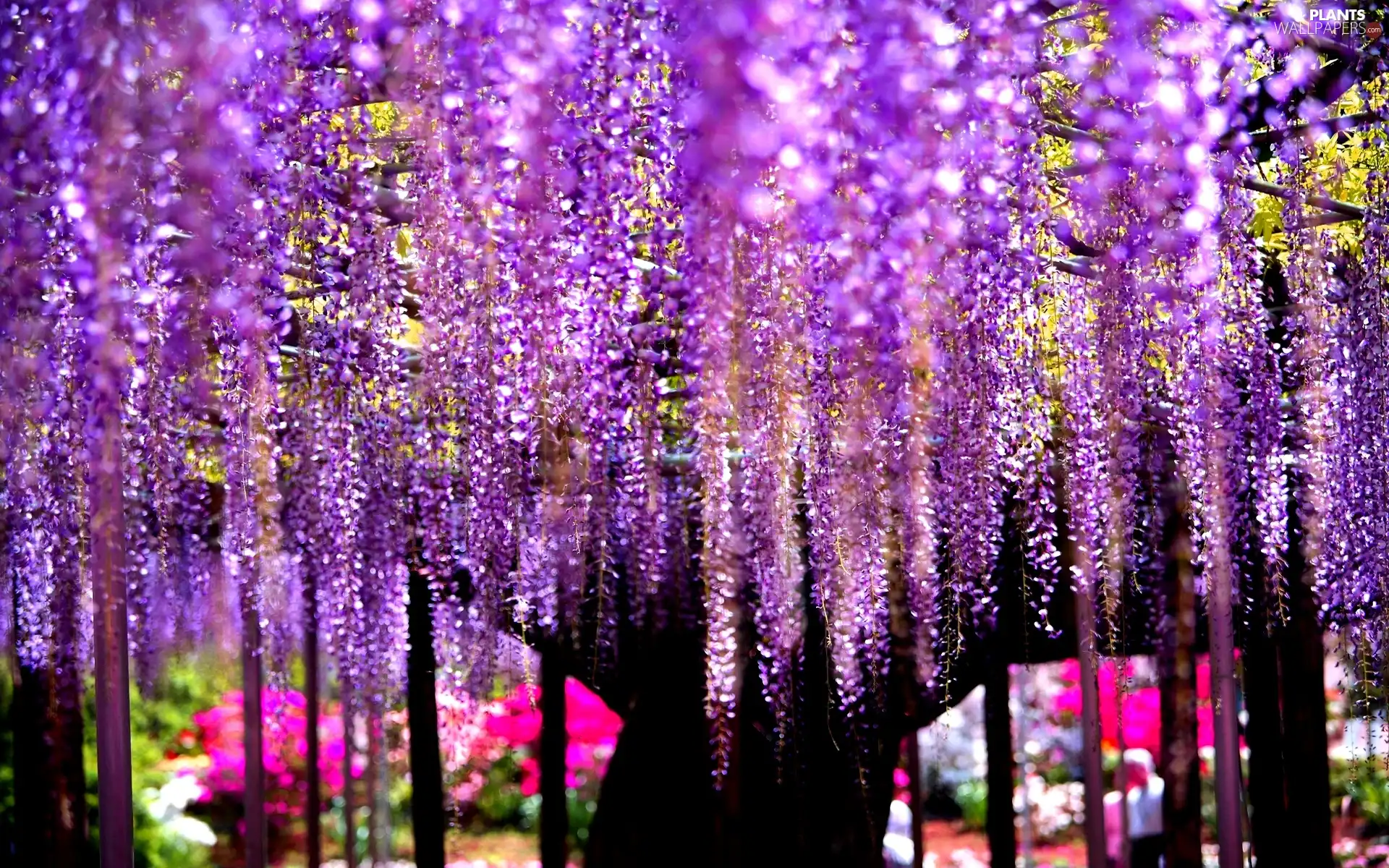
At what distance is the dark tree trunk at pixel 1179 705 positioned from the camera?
4.59 meters

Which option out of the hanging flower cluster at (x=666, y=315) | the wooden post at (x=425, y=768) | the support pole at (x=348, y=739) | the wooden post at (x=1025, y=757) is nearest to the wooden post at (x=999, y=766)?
the hanging flower cluster at (x=666, y=315)

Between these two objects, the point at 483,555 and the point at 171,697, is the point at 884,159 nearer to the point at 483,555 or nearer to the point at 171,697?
the point at 483,555

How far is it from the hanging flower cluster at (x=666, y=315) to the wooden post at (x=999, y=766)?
0.23m

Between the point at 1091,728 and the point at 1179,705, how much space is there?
0.48 metres

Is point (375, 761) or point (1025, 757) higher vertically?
point (375, 761)

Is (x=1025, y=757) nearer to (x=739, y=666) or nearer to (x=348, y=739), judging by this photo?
(x=739, y=666)

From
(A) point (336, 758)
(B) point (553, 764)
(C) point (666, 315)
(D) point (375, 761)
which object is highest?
(C) point (666, 315)

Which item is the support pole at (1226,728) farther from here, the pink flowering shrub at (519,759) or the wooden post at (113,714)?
the pink flowering shrub at (519,759)

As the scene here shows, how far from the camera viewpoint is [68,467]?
3.64 metres

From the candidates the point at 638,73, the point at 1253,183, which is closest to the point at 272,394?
the point at 638,73

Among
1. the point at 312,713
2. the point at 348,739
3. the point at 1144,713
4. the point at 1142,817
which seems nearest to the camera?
the point at 348,739

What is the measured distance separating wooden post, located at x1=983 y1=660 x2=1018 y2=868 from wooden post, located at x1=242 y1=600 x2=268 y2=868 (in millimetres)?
2679

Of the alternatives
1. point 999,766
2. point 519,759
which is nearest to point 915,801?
point 999,766

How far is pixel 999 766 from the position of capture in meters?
5.07
